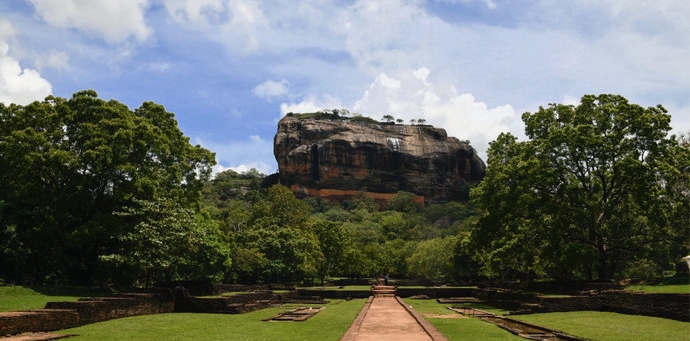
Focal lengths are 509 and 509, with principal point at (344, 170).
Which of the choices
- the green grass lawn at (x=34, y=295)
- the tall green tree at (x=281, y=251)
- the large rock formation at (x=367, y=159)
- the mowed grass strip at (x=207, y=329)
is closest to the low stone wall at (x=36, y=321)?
the mowed grass strip at (x=207, y=329)

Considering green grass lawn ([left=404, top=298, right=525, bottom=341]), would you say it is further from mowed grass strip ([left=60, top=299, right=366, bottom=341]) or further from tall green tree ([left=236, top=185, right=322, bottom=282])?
tall green tree ([left=236, top=185, right=322, bottom=282])

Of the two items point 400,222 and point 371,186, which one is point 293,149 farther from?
point 400,222

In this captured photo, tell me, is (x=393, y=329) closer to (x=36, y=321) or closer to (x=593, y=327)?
(x=593, y=327)

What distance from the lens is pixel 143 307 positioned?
19.5m

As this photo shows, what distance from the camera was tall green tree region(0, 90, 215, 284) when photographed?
2280cm

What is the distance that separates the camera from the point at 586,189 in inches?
1061

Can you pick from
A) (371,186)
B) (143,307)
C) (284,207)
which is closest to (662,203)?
(143,307)

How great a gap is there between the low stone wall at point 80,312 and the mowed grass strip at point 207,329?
41 cm

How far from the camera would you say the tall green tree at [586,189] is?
81.7 feet

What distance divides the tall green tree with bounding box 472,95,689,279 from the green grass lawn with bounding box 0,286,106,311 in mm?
19861

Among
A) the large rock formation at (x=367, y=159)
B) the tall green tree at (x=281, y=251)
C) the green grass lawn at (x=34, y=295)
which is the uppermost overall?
the large rock formation at (x=367, y=159)

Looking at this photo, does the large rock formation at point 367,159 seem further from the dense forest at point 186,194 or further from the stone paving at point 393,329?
the stone paving at point 393,329

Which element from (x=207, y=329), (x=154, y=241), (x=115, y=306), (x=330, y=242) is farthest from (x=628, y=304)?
(x=330, y=242)

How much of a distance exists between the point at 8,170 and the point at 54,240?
4.11 m
